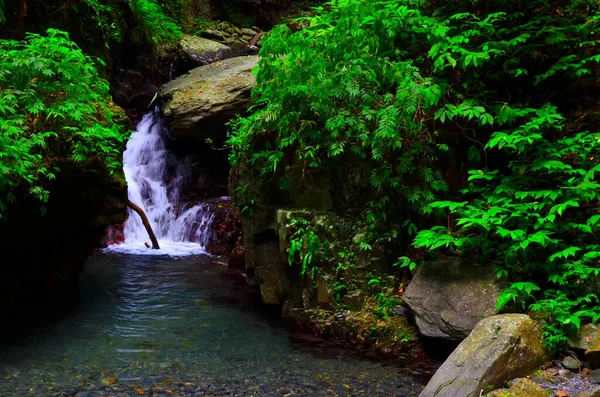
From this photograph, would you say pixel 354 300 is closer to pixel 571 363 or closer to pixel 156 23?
pixel 571 363

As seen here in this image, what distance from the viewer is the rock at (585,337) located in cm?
441

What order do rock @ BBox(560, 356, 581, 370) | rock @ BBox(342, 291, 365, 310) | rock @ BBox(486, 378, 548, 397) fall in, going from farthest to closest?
1. rock @ BBox(342, 291, 365, 310)
2. rock @ BBox(560, 356, 581, 370)
3. rock @ BBox(486, 378, 548, 397)

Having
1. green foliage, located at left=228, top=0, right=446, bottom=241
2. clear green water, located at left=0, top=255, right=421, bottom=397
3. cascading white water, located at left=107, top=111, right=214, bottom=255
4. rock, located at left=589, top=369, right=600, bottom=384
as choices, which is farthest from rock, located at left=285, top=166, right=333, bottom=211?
cascading white water, located at left=107, top=111, right=214, bottom=255

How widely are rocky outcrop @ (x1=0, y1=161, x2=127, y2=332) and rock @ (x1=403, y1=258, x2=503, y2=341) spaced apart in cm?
486

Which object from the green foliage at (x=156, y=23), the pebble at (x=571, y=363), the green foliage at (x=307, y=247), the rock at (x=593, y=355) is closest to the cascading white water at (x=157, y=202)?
the green foliage at (x=156, y=23)

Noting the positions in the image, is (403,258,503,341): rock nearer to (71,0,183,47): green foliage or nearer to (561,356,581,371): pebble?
(561,356,581,371): pebble

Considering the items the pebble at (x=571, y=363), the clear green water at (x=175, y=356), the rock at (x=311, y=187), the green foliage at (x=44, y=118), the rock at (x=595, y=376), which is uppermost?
the green foliage at (x=44, y=118)

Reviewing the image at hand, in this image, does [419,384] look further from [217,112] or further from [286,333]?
[217,112]

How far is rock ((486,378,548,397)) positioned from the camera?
4.06 m

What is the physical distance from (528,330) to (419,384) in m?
1.27

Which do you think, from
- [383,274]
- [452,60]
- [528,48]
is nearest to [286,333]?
[383,274]

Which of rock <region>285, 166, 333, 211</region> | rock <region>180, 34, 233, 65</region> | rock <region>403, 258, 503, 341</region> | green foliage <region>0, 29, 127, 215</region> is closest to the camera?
rock <region>403, 258, 503, 341</region>

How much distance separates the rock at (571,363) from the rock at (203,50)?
14044 mm

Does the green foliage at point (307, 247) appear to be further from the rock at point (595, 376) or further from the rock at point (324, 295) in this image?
the rock at point (595, 376)
